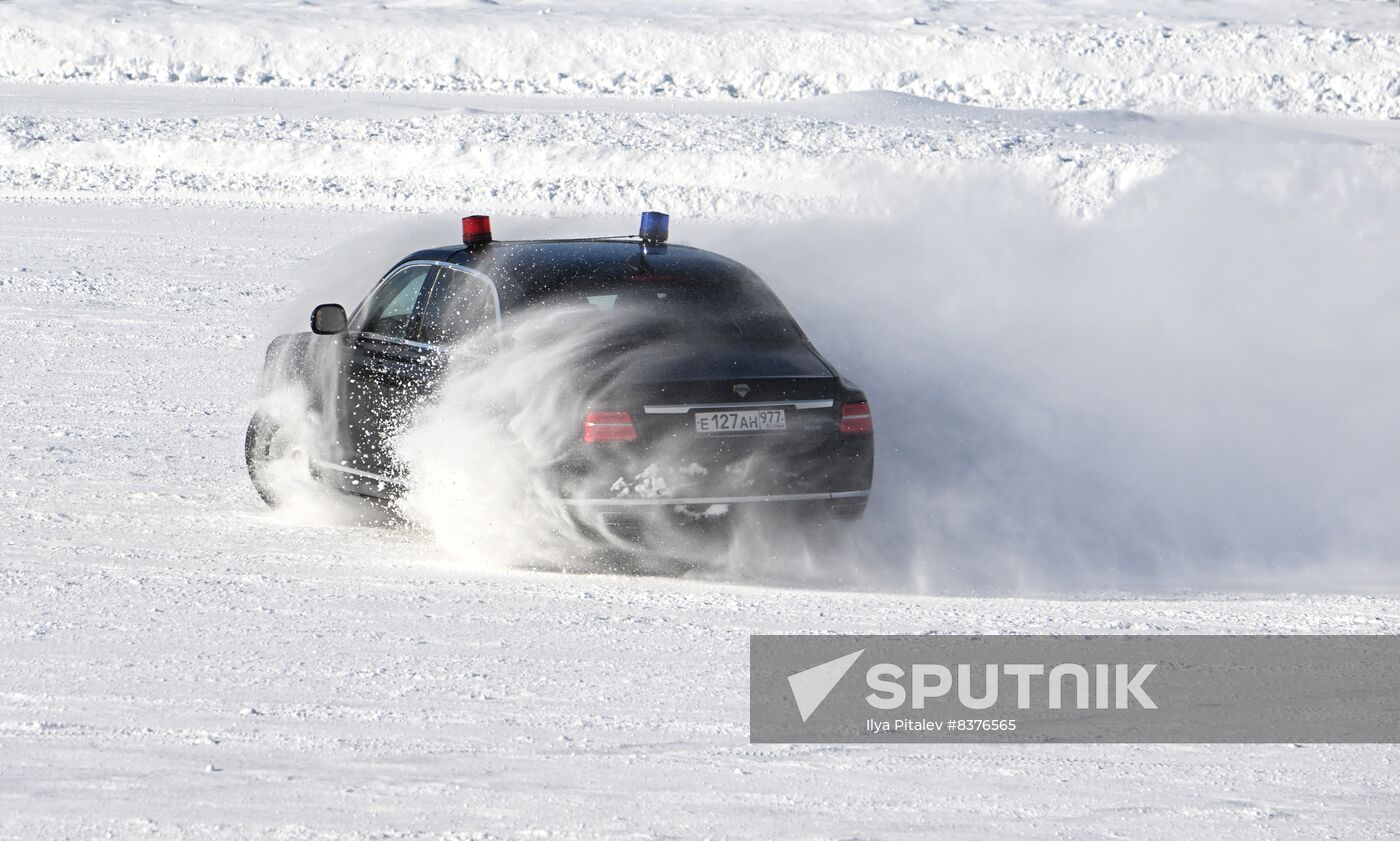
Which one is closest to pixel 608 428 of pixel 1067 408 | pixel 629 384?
pixel 629 384

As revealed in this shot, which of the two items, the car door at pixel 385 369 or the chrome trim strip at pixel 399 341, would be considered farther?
the chrome trim strip at pixel 399 341

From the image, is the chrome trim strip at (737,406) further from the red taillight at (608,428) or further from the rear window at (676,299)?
the rear window at (676,299)

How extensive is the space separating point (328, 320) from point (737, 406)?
7.30 ft

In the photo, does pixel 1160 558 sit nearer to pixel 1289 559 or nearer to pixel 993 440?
pixel 1289 559

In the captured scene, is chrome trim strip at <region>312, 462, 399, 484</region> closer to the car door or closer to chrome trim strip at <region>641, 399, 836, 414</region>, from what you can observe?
the car door

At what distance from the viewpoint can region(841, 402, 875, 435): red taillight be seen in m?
6.69

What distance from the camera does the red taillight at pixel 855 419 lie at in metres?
6.69

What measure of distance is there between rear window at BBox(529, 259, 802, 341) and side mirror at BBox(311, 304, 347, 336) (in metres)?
1.09

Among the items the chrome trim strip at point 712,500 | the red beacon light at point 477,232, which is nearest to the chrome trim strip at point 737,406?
the chrome trim strip at point 712,500

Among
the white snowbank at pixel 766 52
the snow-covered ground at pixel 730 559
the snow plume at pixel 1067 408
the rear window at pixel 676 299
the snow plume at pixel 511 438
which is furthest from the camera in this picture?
the white snowbank at pixel 766 52

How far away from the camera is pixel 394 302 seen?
802 cm

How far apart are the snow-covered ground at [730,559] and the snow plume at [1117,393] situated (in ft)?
0.12

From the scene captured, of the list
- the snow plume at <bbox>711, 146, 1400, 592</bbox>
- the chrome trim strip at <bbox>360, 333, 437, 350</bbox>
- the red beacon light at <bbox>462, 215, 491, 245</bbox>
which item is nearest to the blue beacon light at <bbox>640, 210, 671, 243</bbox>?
the red beacon light at <bbox>462, 215, 491, 245</bbox>
